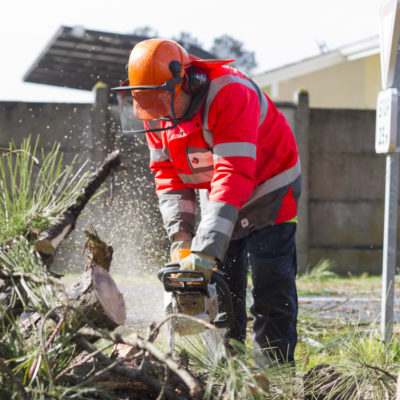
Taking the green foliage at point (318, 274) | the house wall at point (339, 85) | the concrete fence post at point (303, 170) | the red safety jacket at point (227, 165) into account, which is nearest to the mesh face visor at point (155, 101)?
the red safety jacket at point (227, 165)

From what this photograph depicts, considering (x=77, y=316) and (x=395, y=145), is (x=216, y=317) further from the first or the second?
(x=395, y=145)

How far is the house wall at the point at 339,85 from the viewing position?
16375 millimetres

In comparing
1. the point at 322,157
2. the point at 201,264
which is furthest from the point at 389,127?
the point at 322,157

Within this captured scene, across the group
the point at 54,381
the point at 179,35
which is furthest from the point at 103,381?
the point at 179,35

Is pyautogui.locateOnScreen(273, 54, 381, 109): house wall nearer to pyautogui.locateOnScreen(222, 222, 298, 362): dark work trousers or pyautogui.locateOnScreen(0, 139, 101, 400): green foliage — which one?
pyautogui.locateOnScreen(222, 222, 298, 362): dark work trousers

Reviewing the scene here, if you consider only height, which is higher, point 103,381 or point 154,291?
point 103,381

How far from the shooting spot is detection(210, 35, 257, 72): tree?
171ft

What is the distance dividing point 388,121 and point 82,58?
7.48m

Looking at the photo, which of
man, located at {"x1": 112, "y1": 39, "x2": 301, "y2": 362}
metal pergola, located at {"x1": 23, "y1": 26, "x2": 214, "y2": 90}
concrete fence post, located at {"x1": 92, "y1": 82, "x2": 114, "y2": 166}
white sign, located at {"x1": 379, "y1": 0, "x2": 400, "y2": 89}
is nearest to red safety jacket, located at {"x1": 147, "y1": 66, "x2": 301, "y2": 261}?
man, located at {"x1": 112, "y1": 39, "x2": 301, "y2": 362}

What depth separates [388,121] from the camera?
289 centimetres

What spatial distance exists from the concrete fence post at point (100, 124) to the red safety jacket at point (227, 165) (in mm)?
3574

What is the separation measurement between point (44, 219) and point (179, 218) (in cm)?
80

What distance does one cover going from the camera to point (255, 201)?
2760 mm

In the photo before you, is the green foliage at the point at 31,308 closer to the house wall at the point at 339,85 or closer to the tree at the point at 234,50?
the house wall at the point at 339,85
